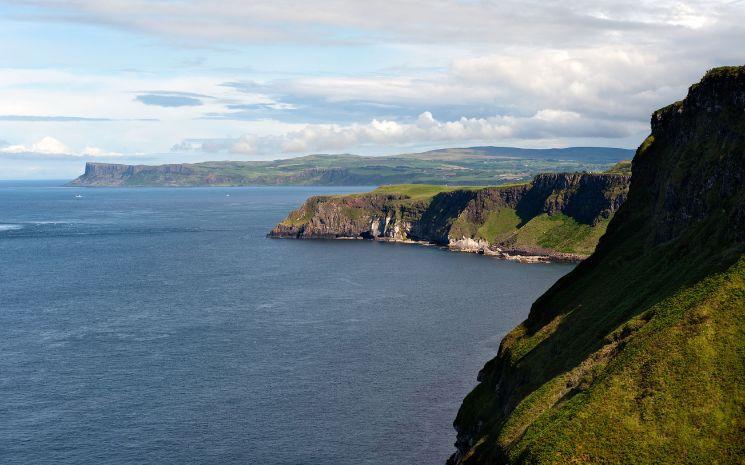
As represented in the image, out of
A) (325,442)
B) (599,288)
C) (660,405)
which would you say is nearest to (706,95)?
(599,288)

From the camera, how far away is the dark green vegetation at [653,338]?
7794cm

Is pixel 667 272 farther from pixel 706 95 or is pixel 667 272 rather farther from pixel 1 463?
pixel 1 463

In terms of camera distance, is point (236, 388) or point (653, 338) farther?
point (236, 388)

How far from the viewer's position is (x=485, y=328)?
7441 inches

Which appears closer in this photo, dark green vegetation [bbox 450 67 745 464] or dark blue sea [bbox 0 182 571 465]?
dark green vegetation [bbox 450 67 745 464]

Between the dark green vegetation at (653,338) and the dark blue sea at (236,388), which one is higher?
the dark green vegetation at (653,338)

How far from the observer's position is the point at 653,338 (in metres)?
86.9

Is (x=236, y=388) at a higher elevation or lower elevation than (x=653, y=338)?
lower

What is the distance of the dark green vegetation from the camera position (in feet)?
256

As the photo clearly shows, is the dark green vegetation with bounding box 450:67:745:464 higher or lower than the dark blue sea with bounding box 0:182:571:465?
higher

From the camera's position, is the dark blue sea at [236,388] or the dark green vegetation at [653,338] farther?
the dark blue sea at [236,388]

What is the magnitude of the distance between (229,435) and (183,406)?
54.8 feet

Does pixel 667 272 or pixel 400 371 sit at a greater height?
pixel 667 272

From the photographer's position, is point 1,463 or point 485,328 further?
point 485,328
